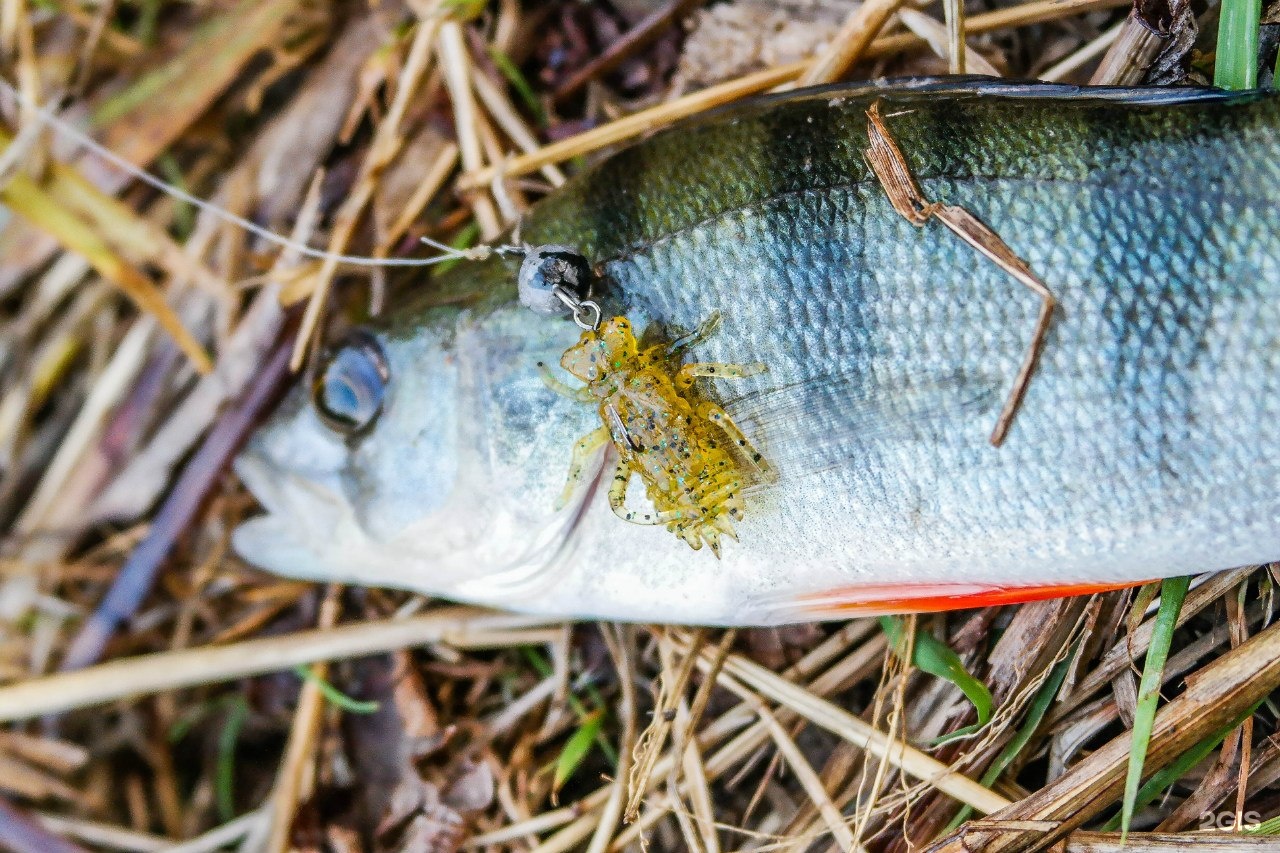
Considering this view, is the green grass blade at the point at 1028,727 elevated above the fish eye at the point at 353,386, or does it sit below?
below

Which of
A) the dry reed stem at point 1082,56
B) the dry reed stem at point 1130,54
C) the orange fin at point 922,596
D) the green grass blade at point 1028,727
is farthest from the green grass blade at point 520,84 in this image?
the green grass blade at point 1028,727

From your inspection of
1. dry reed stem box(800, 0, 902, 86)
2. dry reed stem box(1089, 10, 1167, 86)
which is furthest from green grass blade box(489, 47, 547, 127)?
dry reed stem box(1089, 10, 1167, 86)

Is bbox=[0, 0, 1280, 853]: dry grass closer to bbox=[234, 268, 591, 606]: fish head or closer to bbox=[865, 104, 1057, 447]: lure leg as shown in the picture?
bbox=[234, 268, 591, 606]: fish head

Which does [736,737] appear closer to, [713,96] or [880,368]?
[880,368]

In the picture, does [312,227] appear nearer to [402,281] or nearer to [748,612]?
[402,281]

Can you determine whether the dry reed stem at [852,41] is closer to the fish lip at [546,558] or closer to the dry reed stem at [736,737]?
the fish lip at [546,558]

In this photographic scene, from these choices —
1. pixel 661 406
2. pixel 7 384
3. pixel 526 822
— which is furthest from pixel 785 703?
pixel 7 384
